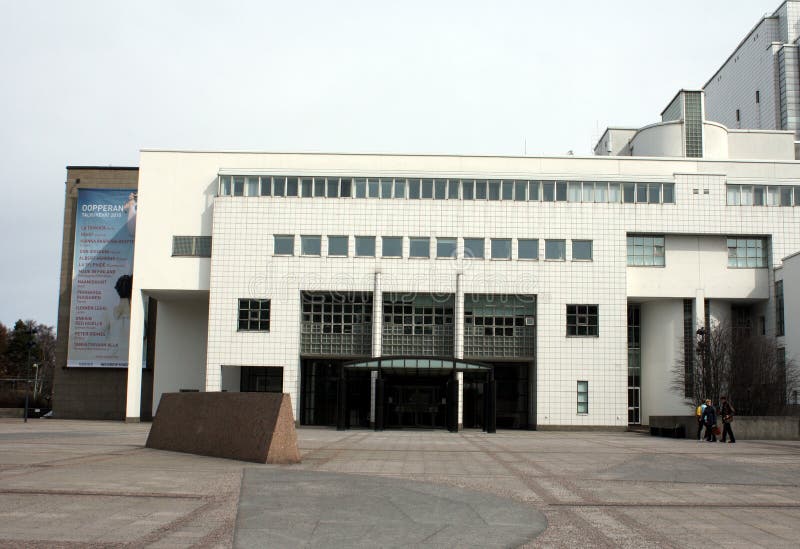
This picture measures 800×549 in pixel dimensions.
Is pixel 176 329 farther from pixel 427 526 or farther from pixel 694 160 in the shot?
pixel 427 526

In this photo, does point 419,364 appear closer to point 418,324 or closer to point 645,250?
point 418,324

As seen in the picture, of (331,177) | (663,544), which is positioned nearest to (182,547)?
(663,544)

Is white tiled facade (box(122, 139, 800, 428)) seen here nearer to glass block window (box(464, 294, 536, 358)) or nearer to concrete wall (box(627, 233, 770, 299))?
concrete wall (box(627, 233, 770, 299))

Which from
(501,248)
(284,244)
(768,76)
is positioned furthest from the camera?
(768,76)

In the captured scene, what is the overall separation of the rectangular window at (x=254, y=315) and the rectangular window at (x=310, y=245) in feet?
11.7

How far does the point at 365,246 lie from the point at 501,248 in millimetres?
7749

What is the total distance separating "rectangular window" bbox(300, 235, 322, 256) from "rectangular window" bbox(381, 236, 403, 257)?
12.0ft

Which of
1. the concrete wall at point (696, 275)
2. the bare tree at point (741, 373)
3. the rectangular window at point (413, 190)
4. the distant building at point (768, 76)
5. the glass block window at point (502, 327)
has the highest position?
the distant building at point (768, 76)

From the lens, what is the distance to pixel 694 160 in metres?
48.2

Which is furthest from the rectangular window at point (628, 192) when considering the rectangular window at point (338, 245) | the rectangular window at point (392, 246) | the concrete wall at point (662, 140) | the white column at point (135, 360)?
the white column at point (135, 360)

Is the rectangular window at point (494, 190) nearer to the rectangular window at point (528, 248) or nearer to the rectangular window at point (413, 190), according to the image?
the rectangular window at point (528, 248)

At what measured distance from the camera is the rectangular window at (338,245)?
46688 millimetres

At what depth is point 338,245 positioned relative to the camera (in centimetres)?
4675

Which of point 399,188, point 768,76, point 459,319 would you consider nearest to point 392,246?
point 399,188
